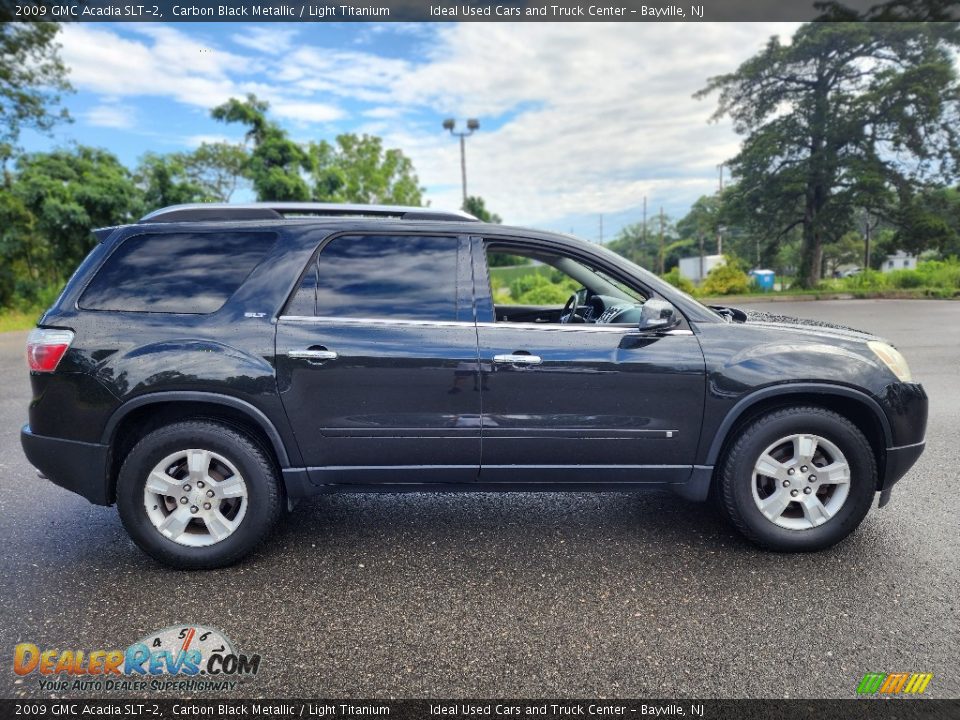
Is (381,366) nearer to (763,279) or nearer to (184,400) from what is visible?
(184,400)

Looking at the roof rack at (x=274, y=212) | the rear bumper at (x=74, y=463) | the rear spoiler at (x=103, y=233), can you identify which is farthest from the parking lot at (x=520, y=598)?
the roof rack at (x=274, y=212)

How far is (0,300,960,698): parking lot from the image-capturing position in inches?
86.7

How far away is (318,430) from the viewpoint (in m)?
2.98

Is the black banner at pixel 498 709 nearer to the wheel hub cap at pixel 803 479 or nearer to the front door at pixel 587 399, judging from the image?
the wheel hub cap at pixel 803 479

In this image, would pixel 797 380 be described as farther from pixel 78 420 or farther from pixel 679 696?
pixel 78 420

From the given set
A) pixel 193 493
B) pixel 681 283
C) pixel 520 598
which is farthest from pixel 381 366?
pixel 681 283

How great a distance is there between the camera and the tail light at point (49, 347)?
291 centimetres

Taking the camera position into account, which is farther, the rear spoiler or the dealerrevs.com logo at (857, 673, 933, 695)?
the rear spoiler

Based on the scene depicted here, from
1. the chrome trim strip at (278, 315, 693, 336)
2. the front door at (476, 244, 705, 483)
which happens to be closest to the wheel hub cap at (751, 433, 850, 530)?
the front door at (476, 244, 705, 483)

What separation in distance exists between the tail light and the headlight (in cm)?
428

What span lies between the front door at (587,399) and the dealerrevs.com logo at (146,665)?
1.44m

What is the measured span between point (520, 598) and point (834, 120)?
3411 cm

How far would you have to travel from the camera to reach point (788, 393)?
9.89ft

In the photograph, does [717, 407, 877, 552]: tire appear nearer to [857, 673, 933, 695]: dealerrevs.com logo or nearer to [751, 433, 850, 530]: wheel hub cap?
[751, 433, 850, 530]: wheel hub cap
